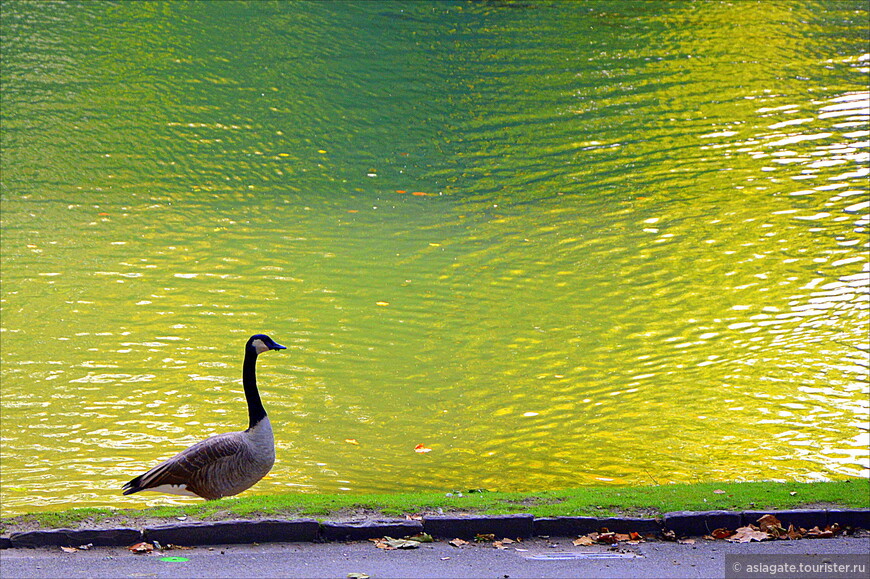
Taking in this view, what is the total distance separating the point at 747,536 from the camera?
5.92 m

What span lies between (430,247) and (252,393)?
637 centimetres

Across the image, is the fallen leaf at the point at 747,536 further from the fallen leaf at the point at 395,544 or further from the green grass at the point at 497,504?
the fallen leaf at the point at 395,544

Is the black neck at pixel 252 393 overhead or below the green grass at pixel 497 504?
overhead

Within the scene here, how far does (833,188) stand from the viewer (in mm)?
14742

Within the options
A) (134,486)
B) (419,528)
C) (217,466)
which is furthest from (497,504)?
(134,486)

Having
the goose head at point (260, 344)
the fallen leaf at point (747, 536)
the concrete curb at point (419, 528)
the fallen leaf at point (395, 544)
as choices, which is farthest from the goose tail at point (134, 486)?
the fallen leaf at point (747, 536)

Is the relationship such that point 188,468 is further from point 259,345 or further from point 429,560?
point 429,560

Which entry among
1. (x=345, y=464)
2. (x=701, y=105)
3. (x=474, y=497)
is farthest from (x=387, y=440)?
(x=701, y=105)

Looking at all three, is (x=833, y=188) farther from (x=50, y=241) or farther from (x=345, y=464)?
(x=50, y=241)

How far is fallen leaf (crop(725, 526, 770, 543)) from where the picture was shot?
589 cm

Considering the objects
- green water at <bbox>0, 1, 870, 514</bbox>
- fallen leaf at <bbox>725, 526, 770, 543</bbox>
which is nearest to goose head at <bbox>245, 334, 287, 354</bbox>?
green water at <bbox>0, 1, 870, 514</bbox>

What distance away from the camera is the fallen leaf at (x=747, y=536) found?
5887 millimetres

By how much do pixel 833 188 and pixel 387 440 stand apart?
370 inches

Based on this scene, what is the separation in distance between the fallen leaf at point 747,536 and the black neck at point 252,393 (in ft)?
10.3
